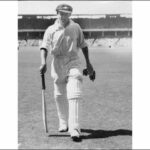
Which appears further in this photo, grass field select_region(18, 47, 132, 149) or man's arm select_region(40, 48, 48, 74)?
man's arm select_region(40, 48, 48, 74)

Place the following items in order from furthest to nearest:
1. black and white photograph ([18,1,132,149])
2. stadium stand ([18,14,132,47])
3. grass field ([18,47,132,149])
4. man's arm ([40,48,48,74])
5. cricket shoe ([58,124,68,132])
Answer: stadium stand ([18,14,132,47]) → cricket shoe ([58,124,68,132]) → man's arm ([40,48,48,74]) → black and white photograph ([18,1,132,149]) → grass field ([18,47,132,149])

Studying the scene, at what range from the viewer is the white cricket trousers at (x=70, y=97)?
5723mm

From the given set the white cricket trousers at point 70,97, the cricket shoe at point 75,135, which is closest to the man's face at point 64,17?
the white cricket trousers at point 70,97

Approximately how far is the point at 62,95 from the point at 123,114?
1.90 m

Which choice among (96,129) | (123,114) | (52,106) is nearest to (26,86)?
(52,106)

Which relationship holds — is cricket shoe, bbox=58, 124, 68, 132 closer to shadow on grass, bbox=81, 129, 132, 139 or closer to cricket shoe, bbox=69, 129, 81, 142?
shadow on grass, bbox=81, 129, 132, 139

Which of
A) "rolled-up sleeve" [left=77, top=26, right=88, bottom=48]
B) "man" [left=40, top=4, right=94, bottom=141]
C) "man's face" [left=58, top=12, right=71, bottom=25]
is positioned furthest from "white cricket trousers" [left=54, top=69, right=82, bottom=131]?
"man's face" [left=58, top=12, right=71, bottom=25]

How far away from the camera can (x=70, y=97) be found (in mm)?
5773

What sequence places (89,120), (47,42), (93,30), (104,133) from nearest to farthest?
(47,42) < (104,133) < (89,120) < (93,30)

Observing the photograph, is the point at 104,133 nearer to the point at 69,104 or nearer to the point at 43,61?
the point at 69,104

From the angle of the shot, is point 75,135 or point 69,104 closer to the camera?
point 75,135

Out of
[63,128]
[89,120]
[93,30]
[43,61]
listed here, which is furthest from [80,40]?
[93,30]

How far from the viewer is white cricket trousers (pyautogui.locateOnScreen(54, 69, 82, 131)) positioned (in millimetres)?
5723
